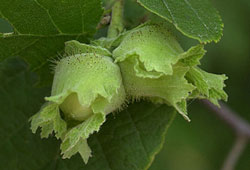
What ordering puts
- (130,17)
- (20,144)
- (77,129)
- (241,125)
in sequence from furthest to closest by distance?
→ (241,125)
(130,17)
(20,144)
(77,129)

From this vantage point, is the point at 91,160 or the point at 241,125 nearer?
the point at 91,160

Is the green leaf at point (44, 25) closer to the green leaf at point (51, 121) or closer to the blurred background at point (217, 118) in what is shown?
the green leaf at point (51, 121)

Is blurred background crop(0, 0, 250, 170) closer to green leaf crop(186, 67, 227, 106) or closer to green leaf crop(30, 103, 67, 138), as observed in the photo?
green leaf crop(186, 67, 227, 106)

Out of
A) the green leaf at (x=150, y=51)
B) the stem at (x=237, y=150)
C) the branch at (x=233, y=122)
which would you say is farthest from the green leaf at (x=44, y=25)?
the stem at (x=237, y=150)

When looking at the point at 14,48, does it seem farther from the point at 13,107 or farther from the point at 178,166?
the point at 178,166

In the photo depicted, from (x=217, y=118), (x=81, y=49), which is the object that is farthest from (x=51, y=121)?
(x=217, y=118)

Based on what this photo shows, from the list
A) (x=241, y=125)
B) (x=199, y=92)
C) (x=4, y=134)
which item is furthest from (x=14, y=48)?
(x=241, y=125)
